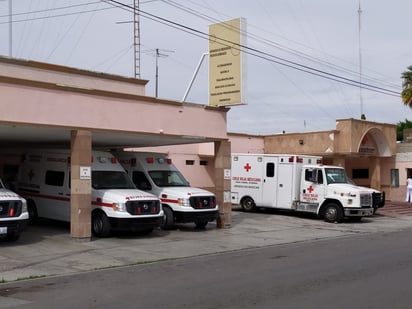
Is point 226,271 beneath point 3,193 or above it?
beneath

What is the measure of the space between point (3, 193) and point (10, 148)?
7620 millimetres

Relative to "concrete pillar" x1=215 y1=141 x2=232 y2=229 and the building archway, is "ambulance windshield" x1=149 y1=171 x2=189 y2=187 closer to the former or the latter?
"concrete pillar" x1=215 y1=141 x2=232 y2=229

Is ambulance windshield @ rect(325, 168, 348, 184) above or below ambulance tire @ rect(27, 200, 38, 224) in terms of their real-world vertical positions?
above

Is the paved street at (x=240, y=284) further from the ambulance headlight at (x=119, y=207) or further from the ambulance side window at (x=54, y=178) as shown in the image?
the ambulance side window at (x=54, y=178)

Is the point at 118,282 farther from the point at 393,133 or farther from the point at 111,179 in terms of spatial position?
the point at 393,133

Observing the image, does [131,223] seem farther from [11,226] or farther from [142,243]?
[11,226]

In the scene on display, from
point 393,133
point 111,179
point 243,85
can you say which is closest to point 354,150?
point 393,133

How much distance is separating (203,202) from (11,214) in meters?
6.61

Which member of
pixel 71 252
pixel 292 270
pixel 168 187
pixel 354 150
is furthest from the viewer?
pixel 354 150

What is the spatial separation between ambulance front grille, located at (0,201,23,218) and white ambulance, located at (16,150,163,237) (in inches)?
107

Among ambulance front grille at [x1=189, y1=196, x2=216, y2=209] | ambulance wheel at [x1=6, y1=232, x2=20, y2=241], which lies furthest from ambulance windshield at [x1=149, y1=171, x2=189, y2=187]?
ambulance wheel at [x1=6, y1=232, x2=20, y2=241]

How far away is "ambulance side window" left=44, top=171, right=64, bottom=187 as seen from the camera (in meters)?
18.5

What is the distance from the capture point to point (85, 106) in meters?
16.0

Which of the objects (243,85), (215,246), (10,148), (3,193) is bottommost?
(215,246)
